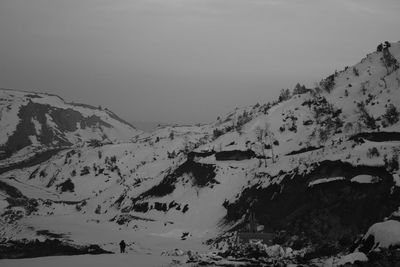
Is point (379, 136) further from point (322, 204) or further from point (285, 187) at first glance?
point (322, 204)

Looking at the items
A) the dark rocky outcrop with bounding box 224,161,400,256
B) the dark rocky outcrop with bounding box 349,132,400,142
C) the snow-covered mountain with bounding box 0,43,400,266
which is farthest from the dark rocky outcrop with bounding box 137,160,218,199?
the dark rocky outcrop with bounding box 349,132,400,142

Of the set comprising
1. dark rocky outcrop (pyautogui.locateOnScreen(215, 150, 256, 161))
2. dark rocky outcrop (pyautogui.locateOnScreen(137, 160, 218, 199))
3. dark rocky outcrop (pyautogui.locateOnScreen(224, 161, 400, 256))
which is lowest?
dark rocky outcrop (pyautogui.locateOnScreen(224, 161, 400, 256))

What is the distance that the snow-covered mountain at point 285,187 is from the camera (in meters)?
53.8

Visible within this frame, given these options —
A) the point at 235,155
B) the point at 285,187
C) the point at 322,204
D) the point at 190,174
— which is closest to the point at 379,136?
the point at 285,187

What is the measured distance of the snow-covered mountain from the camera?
5378 cm

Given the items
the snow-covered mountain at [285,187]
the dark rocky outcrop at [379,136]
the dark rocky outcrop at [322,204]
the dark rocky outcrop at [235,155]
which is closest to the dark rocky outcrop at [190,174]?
the snow-covered mountain at [285,187]

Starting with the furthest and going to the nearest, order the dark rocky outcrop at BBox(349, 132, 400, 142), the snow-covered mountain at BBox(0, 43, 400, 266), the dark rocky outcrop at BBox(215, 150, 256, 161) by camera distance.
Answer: the dark rocky outcrop at BBox(215, 150, 256, 161) < the dark rocky outcrop at BBox(349, 132, 400, 142) < the snow-covered mountain at BBox(0, 43, 400, 266)

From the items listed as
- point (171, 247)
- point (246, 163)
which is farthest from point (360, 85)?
point (171, 247)

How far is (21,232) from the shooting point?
64188 millimetres

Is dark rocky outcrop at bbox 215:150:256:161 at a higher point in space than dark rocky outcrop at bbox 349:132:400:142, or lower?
higher

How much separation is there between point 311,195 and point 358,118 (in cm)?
2459

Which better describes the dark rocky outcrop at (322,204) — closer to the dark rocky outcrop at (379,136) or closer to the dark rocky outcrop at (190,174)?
the dark rocky outcrop at (379,136)

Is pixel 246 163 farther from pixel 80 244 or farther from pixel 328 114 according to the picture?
pixel 80 244

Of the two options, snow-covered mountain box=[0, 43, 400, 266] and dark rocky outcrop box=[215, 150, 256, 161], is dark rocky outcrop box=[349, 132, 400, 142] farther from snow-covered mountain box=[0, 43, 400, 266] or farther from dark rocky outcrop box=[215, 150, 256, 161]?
dark rocky outcrop box=[215, 150, 256, 161]
